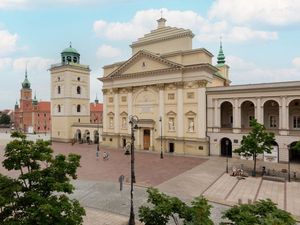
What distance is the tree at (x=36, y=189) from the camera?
8961 mm

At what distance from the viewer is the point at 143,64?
43375mm

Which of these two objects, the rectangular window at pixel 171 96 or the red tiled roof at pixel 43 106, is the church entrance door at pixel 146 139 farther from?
the red tiled roof at pixel 43 106

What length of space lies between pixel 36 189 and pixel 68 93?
5062 centimetres

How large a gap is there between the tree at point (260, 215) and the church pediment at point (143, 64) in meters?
32.0

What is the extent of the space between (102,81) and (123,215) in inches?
1471

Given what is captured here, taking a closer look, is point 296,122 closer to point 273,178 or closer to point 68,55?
point 273,178

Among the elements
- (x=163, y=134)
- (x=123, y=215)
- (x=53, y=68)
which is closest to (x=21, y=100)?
(x=53, y=68)

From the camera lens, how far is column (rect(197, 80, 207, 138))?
37.9 meters

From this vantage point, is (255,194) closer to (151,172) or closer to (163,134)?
(151,172)

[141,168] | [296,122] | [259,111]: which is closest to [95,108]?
[141,168]

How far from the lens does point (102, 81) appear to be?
1980 inches

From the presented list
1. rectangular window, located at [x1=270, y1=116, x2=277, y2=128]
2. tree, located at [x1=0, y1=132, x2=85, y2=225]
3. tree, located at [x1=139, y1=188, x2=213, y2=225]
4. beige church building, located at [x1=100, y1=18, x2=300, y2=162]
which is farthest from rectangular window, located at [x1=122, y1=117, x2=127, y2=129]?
tree, located at [x1=139, y1=188, x2=213, y2=225]

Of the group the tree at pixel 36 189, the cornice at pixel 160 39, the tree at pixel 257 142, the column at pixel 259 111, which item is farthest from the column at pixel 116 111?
the tree at pixel 36 189

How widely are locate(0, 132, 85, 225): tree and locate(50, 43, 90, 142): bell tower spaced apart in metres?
49.7
